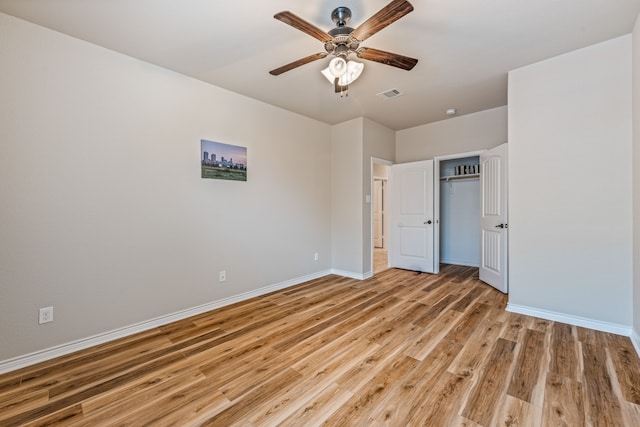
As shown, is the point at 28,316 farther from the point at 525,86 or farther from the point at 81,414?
the point at 525,86

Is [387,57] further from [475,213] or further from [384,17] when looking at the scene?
[475,213]

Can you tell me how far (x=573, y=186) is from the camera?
278 centimetres

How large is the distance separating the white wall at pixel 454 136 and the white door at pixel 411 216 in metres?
0.32

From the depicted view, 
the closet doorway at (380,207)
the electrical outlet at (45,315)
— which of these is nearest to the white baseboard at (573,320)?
the electrical outlet at (45,315)

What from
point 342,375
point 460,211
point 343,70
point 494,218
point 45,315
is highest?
point 343,70

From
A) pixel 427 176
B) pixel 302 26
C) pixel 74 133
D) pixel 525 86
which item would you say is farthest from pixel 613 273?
pixel 74 133

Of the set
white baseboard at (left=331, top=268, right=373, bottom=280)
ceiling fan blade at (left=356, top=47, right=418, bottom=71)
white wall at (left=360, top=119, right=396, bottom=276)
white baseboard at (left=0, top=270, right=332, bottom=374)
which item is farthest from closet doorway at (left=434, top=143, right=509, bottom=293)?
white baseboard at (left=0, top=270, right=332, bottom=374)

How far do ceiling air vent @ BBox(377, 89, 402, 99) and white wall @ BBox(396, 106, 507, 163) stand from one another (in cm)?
167

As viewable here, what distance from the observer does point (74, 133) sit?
242 centimetres

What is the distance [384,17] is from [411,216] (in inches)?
154

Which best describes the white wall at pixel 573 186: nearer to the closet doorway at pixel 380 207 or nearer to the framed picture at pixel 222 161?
the framed picture at pixel 222 161

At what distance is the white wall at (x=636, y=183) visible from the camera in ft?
7.67

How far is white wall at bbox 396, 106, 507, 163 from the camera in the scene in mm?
4359

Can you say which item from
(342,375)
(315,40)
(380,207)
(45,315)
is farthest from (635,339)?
(380,207)
